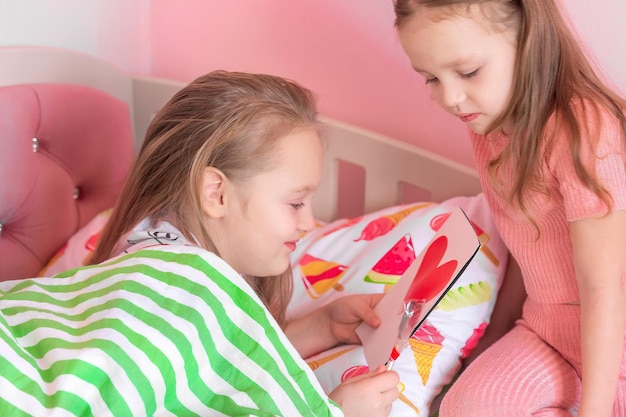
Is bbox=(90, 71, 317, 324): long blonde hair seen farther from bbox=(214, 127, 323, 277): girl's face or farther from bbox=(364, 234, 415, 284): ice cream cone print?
bbox=(364, 234, 415, 284): ice cream cone print

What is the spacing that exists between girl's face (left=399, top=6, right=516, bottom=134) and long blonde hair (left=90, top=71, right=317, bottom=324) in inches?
7.8

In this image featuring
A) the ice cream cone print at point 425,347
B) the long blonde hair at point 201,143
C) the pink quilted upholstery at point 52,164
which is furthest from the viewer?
the pink quilted upholstery at point 52,164

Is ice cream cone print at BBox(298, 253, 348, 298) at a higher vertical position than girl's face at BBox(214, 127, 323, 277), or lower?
lower

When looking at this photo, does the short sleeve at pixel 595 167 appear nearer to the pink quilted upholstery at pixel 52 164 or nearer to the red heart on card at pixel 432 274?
the red heart on card at pixel 432 274

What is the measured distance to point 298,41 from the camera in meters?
1.61

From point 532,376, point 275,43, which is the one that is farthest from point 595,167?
point 275,43

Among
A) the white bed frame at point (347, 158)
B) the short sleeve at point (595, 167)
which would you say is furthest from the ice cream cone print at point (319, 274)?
the short sleeve at point (595, 167)

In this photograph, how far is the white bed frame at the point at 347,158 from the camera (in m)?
1.45

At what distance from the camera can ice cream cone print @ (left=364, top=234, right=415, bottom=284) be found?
51.3 inches

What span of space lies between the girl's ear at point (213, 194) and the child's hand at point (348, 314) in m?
0.25

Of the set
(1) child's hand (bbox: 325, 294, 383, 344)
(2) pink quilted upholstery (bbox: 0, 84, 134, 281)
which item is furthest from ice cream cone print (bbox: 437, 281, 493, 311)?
(2) pink quilted upholstery (bbox: 0, 84, 134, 281)

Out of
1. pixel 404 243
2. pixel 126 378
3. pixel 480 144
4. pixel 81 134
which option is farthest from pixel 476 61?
pixel 81 134

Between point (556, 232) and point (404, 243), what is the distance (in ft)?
0.93

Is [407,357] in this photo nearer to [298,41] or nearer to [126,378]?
[126,378]
